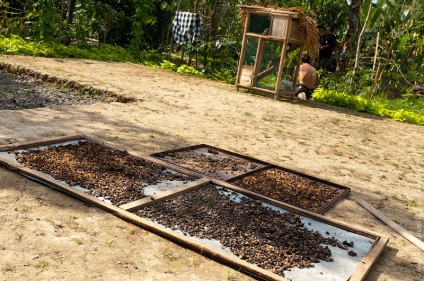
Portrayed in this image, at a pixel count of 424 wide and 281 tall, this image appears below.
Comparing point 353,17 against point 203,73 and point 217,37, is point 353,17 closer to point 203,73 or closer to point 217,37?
point 217,37

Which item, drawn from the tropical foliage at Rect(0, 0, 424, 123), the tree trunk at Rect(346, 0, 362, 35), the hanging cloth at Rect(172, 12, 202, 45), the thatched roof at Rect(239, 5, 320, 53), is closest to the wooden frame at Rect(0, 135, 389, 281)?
the thatched roof at Rect(239, 5, 320, 53)

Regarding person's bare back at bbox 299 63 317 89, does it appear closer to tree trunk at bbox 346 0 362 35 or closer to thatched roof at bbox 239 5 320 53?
thatched roof at bbox 239 5 320 53

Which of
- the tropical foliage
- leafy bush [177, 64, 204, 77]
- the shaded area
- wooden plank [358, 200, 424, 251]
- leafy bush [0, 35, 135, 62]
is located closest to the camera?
wooden plank [358, 200, 424, 251]

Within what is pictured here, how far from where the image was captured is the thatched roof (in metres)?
8.98

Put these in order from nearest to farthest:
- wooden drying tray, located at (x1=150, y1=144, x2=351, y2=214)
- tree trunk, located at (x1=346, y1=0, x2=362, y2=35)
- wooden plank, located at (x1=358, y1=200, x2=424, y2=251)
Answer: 1. wooden plank, located at (x1=358, y1=200, x2=424, y2=251)
2. wooden drying tray, located at (x1=150, y1=144, x2=351, y2=214)
3. tree trunk, located at (x1=346, y1=0, x2=362, y2=35)

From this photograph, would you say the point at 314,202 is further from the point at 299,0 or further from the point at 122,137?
the point at 299,0

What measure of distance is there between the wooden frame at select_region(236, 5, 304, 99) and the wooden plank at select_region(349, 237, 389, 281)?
658 centimetres

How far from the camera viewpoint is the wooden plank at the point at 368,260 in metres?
2.54

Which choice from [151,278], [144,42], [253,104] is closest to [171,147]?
[151,278]

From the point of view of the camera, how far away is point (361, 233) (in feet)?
10.5

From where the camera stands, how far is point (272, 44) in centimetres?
976

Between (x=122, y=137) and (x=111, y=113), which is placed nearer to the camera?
(x=122, y=137)

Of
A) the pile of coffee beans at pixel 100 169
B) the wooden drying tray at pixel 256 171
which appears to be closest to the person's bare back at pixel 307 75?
the wooden drying tray at pixel 256 171

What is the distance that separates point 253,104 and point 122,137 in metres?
4.17
